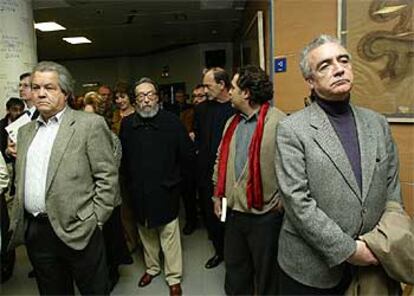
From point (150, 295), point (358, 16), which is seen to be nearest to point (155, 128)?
point (150, 295)

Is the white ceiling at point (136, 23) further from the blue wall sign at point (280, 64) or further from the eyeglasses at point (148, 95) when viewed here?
the eyeglasses at point (148, 95)

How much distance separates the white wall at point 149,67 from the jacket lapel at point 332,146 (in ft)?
24.6

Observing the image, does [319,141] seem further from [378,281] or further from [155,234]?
[155,234]

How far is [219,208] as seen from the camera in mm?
2234

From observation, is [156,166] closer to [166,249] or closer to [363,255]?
[166,249]

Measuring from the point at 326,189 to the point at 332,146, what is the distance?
0.14 m

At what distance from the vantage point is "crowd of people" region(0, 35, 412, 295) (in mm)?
1278

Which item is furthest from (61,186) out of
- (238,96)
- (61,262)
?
(238,96)

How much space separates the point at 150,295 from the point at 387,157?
184cm

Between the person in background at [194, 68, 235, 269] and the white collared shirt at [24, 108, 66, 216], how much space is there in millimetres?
1286

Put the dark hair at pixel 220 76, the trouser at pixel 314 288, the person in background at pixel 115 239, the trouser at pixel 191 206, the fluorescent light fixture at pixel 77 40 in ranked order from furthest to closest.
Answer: the fluorescent light fixture at pixel 77 40
the trouser at pixel 191 206
the dark hair at pixel 220 76
the person in background at pixel 115 239
the trouser at pixel 314 288

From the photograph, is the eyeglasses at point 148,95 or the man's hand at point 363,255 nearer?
the man's hand at point 363,255

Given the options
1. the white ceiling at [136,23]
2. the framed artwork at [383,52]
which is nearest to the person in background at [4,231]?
the framed artwork at [383,52]

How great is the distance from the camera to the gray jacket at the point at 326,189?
125 cm
